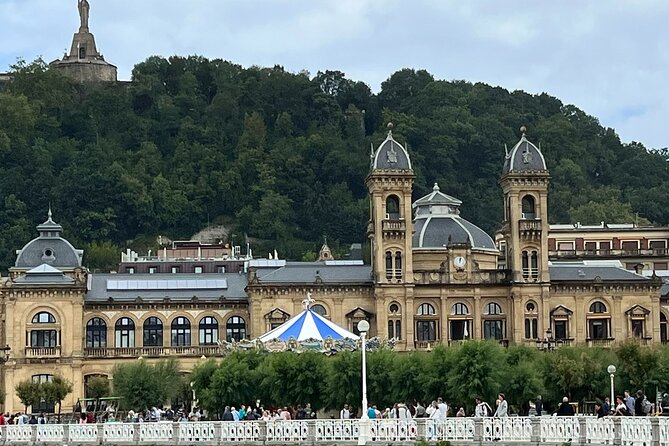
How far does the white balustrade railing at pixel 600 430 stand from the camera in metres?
51.0

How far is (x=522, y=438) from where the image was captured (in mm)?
55031

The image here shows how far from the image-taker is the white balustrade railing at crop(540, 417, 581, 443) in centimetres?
5309

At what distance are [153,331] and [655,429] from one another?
67.7 metres

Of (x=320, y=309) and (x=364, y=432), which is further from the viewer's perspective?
(x=320, y=309)

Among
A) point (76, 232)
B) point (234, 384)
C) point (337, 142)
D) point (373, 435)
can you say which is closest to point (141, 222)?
point (76, 232)

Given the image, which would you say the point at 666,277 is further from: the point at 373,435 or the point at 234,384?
the point at 373,435

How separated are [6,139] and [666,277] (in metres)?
77.9

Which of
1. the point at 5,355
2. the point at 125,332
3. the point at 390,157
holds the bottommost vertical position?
the point at 5,355

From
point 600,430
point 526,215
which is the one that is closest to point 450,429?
point 600,430

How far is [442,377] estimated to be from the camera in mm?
77188

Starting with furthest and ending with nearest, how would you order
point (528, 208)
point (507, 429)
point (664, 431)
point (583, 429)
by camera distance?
point (528, 208) < point (507, 429) < point (583, 429) < point (664, 431)

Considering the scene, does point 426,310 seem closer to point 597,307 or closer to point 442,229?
point 442,229

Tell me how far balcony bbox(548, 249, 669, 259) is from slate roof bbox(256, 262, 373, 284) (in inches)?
1202

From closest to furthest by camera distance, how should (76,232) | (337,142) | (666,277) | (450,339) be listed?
(450,339)
(666,277)
(76,232)
(337,142)
